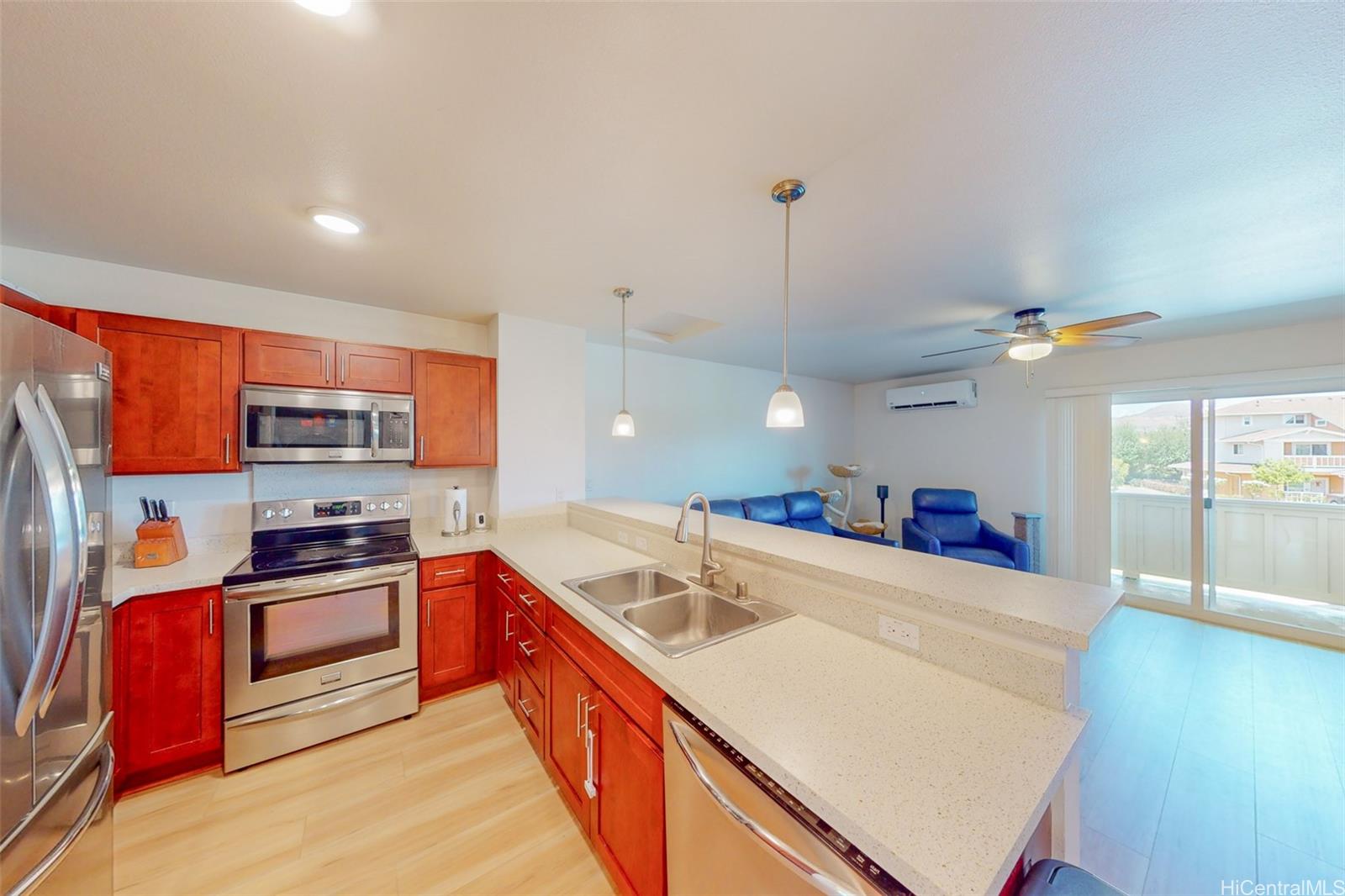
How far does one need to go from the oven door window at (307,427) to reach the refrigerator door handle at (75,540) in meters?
1.32

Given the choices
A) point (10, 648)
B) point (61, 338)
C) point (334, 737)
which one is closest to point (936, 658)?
point (10, 648)

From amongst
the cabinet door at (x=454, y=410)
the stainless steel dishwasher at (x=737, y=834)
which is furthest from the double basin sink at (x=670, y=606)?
the cabinet door at (x=454, y=410)

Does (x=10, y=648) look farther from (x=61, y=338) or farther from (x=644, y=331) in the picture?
(x=644, y=331)

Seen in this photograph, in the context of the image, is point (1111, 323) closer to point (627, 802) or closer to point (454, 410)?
point (627, 802)

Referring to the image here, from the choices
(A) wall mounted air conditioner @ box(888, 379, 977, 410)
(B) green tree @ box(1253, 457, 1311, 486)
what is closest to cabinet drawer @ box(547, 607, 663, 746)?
(A) wall mounted air conditioner @ box(888, 379, 977, 410)

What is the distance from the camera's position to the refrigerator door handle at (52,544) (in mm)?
944

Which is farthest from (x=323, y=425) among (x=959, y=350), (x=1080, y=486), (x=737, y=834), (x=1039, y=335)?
(x=1080, y=486)

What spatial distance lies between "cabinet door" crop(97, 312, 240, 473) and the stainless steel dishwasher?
103 inches

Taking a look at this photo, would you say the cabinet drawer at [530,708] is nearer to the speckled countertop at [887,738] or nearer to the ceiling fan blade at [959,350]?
the speckled countertop at [887,738]

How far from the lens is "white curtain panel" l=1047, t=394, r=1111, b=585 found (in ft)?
14.0

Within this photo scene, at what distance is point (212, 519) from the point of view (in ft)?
7.86

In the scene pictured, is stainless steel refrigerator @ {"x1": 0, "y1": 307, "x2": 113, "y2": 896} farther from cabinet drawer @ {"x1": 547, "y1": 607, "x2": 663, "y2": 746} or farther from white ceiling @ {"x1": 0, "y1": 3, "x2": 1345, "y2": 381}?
cabinet drawer @ {"x1": 547, "y1": 607, "x2": 663, "y2": 746}

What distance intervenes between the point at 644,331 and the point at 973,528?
395 cm

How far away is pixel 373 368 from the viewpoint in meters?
2.57
